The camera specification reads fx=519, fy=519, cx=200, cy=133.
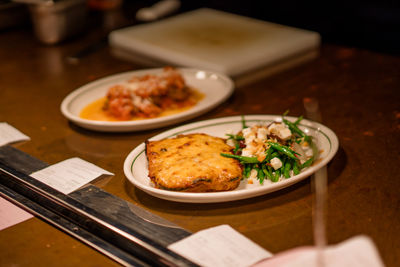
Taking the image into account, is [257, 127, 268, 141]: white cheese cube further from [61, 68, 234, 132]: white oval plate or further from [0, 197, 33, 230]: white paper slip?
[0, 197, 33, 230]: white paper slip

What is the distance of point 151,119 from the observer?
1.89m

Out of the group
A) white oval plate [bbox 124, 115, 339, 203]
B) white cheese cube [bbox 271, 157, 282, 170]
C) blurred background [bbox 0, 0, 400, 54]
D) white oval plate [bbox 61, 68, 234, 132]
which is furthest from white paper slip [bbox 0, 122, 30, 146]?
blurred background [bbox 0, 0, 400, 54]

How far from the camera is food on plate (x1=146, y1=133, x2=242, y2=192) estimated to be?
138cm

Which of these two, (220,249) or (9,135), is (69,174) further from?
(220,249)

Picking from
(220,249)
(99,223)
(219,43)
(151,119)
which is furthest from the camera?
(219,43)

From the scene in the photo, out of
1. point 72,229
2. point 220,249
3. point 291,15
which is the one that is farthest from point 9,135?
point 291,15

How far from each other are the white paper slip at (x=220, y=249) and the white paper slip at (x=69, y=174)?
0.45 meters

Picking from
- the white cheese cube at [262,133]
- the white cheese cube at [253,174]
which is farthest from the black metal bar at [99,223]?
the white cheese cube at [262,133]

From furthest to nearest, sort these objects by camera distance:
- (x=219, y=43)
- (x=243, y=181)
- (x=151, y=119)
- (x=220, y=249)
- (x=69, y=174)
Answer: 1. (x=219, y=43)
2. (x=151, y=119)
3. (x=69, y=174)
4. (x=243, y=181)
5. (x=220, y=249)

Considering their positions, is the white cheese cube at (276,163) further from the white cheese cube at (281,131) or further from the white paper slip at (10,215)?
the white paper slip at (10,215)

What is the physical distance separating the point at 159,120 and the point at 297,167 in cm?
58

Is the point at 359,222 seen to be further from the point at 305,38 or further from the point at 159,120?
the point at 305,38

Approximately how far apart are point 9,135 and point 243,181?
949 millimetres

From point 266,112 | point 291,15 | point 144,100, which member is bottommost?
point 291,15
